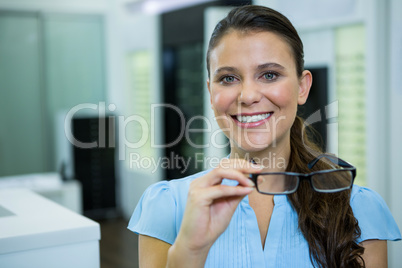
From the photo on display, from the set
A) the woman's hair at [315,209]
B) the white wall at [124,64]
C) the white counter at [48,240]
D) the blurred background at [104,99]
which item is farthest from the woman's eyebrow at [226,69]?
the white wall at [124,64]

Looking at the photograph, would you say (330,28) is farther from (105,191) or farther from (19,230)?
(105,191)

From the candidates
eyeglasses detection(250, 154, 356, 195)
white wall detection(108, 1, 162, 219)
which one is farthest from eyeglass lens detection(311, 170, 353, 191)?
white wall detection(108, 1, 162, 219)

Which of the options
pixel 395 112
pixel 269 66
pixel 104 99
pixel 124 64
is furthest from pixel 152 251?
pixel 104 99

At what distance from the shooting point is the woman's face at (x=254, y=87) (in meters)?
1.36

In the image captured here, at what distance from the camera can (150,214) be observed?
4.59ft

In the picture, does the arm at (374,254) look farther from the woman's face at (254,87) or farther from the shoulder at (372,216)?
the woman's face at (254,87)

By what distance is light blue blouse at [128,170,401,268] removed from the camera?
1394 mm

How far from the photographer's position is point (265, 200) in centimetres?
151

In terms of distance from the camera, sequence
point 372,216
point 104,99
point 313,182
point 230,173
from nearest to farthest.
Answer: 1. point 230,173
2. point 313,182
3. point 372,216
4. point 104,99

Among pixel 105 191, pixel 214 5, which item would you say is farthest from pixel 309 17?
pixel 105 191

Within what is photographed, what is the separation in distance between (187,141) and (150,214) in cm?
406

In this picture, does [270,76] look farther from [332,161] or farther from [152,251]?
[152,251]

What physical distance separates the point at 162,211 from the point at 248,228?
26 centimetres

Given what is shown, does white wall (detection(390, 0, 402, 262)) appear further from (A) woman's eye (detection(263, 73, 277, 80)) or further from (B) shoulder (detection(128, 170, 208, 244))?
(B) shoulder (detection(128, 170, 208, 244))
